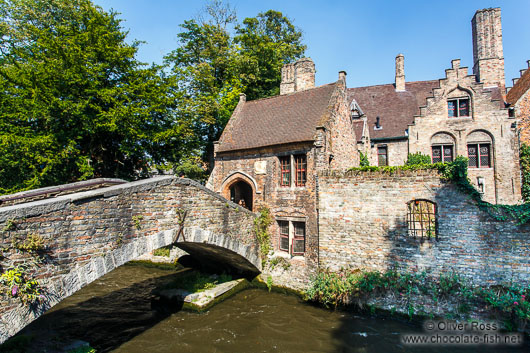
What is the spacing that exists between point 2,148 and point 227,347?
1367 centimetres

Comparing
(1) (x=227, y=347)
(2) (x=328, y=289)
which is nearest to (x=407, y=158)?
(2) (x=328, y=289)

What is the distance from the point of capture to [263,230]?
12906 millimetres

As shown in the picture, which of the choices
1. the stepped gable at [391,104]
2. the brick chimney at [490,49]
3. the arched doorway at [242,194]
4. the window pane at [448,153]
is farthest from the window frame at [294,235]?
the brick chimney at [490,49]

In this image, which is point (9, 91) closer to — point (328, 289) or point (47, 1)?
point (47, 1)

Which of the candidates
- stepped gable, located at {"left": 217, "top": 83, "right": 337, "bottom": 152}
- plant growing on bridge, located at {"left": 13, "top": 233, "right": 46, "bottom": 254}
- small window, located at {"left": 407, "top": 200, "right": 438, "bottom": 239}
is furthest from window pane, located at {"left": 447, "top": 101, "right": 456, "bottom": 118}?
plant growing on bridge, located at {"left": 13, "top": 233, "right": 46, "bottom": 254}

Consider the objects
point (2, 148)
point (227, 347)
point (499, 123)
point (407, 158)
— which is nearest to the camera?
point (227, 347)

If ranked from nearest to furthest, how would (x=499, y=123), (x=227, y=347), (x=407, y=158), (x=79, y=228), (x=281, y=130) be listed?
(x=79, y=228), (x=227, y=347), (x=281, y=130), (x=499, y=123), (x=407, y=158)

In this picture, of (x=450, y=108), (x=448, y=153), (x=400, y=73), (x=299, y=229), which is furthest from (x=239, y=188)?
(x=400, y=73)

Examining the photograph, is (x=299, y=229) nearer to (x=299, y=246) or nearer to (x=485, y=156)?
(x=299, y=246)

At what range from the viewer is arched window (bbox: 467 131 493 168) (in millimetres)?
16562

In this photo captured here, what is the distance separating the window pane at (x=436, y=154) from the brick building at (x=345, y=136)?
0.22 ft

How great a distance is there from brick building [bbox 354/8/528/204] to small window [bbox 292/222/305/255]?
764 centimetres

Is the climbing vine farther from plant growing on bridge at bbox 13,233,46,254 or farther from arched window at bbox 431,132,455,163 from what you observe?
plant growing on bridge at bbox 13,233,46,254

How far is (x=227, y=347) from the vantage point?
8367mm
